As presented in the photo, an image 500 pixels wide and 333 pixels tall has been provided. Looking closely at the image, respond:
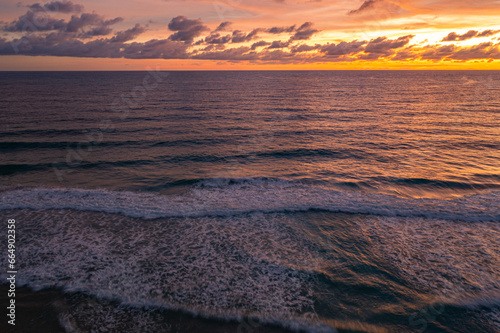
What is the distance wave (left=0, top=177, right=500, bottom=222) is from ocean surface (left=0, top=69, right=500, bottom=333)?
0.11 m

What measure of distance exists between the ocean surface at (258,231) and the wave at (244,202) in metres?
0.11

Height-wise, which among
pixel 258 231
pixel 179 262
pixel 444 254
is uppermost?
pixel 179 262

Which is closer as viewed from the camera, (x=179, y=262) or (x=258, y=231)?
(x=179, y=262)

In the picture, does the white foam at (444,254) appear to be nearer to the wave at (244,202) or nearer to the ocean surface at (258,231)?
the ocean surface at (258,231)

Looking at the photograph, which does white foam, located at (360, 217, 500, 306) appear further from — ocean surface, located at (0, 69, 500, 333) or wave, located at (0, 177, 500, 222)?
wave, located at (0, 177, 500, 222)

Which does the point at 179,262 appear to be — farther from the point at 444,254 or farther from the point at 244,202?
the point at 444,254

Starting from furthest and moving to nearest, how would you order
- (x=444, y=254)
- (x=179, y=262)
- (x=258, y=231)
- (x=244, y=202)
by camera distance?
(x=244, y=202) → (x=258, y=231) → (x=444, y=254) → (x=179, y=262)

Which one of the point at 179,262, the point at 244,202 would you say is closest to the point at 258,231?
the point at 244,202

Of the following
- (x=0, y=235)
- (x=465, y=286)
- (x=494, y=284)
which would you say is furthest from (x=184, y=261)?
(x=494, y=284)

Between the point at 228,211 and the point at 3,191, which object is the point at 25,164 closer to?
the point at 3,191

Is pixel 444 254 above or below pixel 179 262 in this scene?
below

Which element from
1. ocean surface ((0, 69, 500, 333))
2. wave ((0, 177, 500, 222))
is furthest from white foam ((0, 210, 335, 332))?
wave ((0, 177, 500, 222))

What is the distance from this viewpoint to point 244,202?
14.1 meters

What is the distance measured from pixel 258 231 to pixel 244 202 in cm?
280
